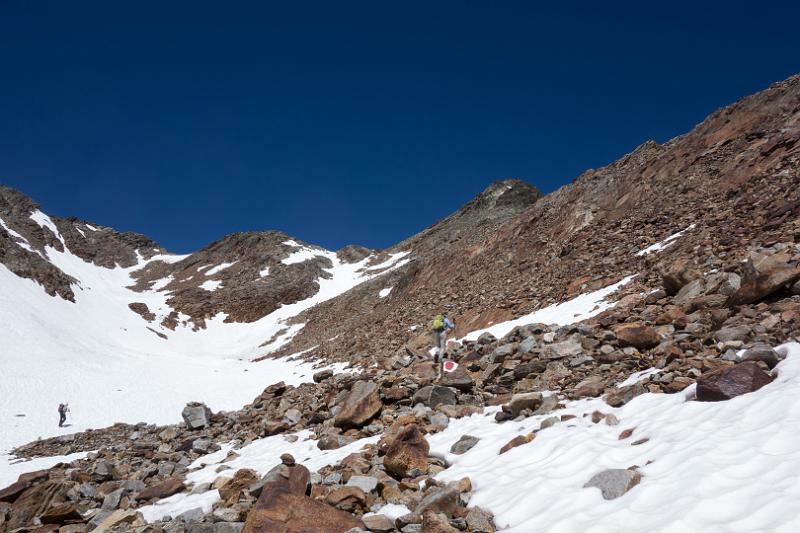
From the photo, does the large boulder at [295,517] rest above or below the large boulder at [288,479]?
below

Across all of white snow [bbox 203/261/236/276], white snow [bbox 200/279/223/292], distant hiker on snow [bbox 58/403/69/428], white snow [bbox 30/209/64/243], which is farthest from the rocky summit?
white snow [bbox 30/209/64/243]

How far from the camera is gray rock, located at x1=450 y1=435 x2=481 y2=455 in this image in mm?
7629

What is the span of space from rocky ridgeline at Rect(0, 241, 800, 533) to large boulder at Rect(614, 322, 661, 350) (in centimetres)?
3

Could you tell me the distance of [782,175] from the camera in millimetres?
16016

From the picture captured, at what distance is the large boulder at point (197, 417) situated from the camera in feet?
50.9

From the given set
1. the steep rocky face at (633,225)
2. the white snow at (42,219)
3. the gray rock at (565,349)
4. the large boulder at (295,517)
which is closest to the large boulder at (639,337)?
the gray rock at (565,349)

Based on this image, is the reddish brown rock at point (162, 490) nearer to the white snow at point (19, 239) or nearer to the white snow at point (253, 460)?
the white snow at point (253, 460)

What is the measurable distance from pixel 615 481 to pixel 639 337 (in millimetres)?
5317

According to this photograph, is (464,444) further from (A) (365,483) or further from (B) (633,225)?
(B) (633,225)

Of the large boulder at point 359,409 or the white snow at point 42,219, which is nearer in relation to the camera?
the large boulder at point 359,409

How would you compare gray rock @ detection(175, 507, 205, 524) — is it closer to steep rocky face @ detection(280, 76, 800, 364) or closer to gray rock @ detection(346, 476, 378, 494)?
gray rock @ detection(346, 476, 378, 494)

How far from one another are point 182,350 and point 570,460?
5399 centimetres

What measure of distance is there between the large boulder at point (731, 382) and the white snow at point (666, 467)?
5.5 inches

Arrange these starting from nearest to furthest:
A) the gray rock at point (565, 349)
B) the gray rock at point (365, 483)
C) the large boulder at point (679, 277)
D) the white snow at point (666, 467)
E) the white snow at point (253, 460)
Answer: the white snow at point (666, 467) < the gray rock at point (365, 483) < the white snow at point (253, 460) < the gray rock at point (565, 349) < the large boulder at point (679, 277)
